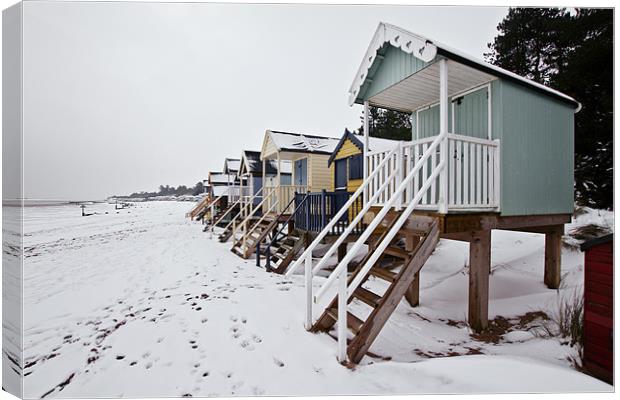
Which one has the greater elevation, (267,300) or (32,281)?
(32,281)

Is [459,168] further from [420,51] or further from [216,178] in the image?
[216,178]

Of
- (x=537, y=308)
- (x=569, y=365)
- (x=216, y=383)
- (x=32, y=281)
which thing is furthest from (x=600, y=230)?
(x=32, y=281)

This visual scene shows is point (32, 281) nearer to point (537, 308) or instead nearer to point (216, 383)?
point (216, 383)

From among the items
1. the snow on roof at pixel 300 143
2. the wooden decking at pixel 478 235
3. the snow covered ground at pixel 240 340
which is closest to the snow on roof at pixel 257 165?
the snow on roof at pixel 300 143

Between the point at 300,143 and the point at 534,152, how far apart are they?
21.9 feet

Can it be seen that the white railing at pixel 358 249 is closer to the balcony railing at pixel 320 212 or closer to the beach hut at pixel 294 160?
the balcony railing at pixel 320 212

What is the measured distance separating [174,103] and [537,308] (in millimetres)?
6186

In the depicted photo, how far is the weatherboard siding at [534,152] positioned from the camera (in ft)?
10.5

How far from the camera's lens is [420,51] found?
2768 millimetres

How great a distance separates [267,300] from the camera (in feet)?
11.5

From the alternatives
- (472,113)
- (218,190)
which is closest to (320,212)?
(472,113)

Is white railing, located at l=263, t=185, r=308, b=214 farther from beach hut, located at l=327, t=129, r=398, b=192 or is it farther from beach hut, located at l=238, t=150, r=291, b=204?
beach hut, located at l=238, t=150, r=291, b=204

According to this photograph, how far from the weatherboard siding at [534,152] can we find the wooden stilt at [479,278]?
0.50 m

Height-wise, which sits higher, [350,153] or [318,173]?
[350,153]
